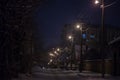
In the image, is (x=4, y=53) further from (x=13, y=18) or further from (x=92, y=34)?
(x=92, y=34)

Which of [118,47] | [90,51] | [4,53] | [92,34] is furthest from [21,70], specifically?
[92,34]

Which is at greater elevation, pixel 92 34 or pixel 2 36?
pixel 92 34

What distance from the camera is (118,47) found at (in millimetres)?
50969

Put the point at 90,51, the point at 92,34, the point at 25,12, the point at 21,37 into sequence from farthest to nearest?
the point at 92,34, the point at 90,51, the point at 21,37, the point at 25,12

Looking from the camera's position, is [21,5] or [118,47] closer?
[21,5]

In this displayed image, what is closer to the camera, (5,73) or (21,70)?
(5,73)

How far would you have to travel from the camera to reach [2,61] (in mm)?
23047

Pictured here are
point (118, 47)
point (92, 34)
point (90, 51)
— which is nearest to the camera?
point (118, 47)

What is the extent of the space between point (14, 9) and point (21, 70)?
103 ft

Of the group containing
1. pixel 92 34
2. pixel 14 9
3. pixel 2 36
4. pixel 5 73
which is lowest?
pixel 5 73

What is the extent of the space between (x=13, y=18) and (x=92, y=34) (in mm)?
118463

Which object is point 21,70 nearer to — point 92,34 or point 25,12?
point 25,12

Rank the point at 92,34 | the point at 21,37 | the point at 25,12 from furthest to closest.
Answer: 1. the point at 92,34
2. the point at 21,37
3. the point at 25,12

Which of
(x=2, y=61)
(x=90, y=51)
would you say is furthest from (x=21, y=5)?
(x=90, y=51)
